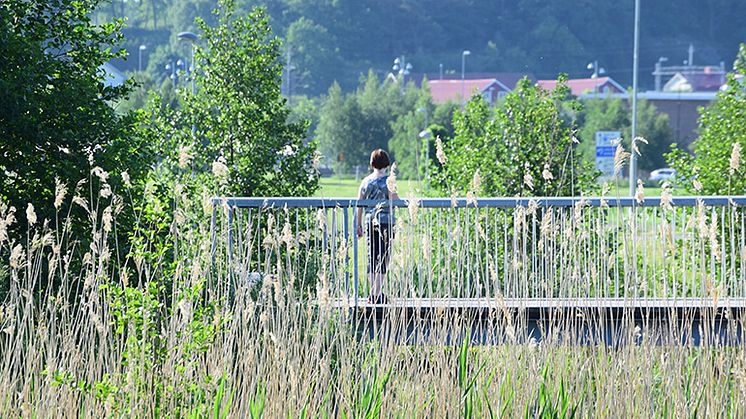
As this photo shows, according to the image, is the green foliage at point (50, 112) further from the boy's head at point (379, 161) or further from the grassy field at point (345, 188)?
the boy's head at point (379, 161)

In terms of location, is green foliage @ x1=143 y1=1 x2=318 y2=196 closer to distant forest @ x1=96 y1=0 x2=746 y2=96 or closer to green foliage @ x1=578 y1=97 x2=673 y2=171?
green foliage @ x1=578 y1=97 x2=673 y2=171

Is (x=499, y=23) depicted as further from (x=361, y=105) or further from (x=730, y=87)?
(x=730, y=87)

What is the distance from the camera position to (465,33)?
12206 cm

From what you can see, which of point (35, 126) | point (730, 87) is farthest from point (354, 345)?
point (730, 87)

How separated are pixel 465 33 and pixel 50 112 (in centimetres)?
11693

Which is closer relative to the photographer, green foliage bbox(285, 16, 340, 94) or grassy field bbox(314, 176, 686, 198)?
grassy field bbox(314, 176, 686, 198)

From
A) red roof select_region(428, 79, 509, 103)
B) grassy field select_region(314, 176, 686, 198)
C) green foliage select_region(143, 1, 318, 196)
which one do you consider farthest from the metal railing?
red roof select_region(428, 79, 509, 103)

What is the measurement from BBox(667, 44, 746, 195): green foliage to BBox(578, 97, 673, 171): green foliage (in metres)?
44.7

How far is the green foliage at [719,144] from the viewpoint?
1169 centimetres

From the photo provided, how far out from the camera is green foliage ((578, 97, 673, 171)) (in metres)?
58.7

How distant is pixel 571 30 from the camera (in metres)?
116

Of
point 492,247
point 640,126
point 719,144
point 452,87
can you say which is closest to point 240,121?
point 492,247

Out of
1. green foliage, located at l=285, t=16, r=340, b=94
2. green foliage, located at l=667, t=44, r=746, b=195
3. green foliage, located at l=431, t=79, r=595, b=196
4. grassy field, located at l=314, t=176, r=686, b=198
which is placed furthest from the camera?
green foliage, located at l=285, t=16, r=340, b=94

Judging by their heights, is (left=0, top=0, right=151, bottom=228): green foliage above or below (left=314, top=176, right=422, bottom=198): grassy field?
above
